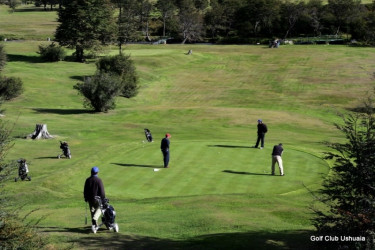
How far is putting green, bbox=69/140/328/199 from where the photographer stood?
22.4 meters

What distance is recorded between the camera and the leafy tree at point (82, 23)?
276ft

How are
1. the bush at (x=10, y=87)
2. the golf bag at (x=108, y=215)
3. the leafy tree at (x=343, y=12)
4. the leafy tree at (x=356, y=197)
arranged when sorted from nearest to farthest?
the leafy tree at (x=356, y=197) → the golf bag at (x=108, y=215) → the bush at (x=10, y=87) → the leafy tree at (x=343, y=12)

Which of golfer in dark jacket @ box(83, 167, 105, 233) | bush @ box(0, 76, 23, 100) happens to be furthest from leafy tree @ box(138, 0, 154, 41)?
golfer in dark jacket @ box(83, 167, 105, 233)

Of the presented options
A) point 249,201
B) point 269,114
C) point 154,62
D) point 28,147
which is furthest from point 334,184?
point 154,62

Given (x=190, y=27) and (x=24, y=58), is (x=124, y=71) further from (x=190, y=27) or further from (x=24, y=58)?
(x=190, y=27)

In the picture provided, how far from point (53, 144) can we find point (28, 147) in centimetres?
214

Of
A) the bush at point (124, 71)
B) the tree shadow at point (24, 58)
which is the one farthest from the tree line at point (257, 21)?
the bush at point (124, 71)

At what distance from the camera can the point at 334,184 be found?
43.6ft

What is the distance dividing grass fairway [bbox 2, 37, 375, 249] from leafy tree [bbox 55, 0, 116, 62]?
209 inches

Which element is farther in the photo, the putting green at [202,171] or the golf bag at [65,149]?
the golf bag at [65,149]

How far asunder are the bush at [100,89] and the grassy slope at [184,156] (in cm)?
155

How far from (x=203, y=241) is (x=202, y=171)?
35.4 ft

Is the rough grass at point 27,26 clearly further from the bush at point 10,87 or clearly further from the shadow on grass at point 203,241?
the shadow on grass at point 203,241

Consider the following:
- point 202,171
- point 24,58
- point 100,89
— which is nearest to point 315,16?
point 24,58
